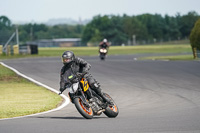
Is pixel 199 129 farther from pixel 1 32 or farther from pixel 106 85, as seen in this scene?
pixel 1 32

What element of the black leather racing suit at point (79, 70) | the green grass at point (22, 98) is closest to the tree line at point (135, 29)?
the green grass at point (22, 98)

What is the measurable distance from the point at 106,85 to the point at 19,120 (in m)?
9.56

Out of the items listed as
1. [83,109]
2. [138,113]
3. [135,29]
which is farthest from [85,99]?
[135,29]

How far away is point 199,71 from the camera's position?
83.7 ft

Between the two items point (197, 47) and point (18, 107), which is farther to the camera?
point (197, 47)

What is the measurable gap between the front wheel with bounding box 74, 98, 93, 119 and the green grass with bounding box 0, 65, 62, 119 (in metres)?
1.78

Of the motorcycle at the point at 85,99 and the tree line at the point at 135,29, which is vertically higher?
the motorcycle at the point at 85,99

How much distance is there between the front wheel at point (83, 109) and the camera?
34.6 ft

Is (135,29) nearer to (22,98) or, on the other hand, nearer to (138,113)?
(22,98)

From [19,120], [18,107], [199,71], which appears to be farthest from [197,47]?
[19,120]

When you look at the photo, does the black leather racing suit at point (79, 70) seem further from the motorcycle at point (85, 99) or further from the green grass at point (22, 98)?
the green grass at point (22, 98)

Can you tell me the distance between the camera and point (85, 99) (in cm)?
1080

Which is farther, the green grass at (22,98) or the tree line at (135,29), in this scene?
the tree line at (135,29)

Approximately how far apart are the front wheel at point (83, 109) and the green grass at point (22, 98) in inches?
69.9
